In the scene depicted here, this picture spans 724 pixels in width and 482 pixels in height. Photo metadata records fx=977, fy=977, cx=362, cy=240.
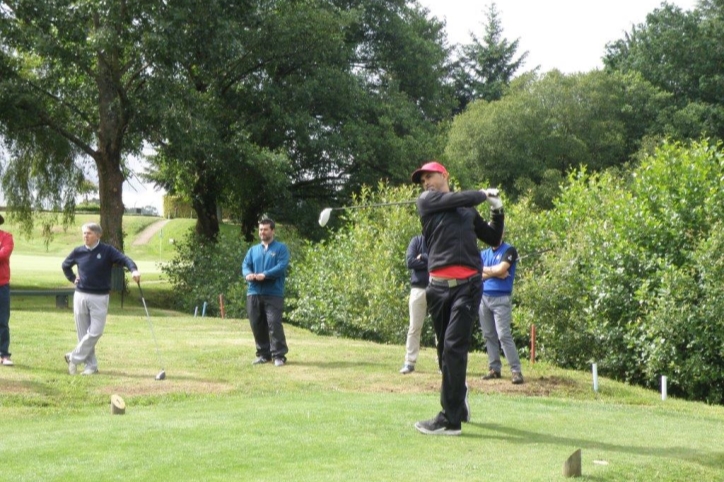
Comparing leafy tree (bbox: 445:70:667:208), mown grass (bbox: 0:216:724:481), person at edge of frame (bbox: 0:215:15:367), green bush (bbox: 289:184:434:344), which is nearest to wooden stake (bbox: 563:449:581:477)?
mown grass (bbox: 0:216:724:481)

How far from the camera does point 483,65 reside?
82.2m

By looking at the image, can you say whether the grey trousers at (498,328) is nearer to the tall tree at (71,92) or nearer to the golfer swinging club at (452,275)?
the golfer swinging club at (452,275)

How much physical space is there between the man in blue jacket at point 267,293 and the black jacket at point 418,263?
210cm

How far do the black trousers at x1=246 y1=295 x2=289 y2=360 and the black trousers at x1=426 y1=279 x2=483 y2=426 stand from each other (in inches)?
257

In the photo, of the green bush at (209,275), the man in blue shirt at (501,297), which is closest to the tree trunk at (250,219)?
the green bush at (209,275)

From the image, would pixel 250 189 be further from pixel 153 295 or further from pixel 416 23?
pixel 416 23

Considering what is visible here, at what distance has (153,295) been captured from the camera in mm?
40750

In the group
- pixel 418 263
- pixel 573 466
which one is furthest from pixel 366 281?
pixel 573 466

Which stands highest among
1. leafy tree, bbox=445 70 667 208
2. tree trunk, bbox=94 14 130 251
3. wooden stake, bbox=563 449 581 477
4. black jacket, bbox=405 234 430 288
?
leafy tree, bbox=445 70 667 208

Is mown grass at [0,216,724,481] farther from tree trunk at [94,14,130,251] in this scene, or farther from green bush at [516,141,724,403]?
tree trunk at [94,14,130,251]

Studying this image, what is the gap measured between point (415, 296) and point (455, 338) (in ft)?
18.5

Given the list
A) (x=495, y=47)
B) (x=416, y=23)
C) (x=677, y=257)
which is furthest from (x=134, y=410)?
(x=495, y=47)

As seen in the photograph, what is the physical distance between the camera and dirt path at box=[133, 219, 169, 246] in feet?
251

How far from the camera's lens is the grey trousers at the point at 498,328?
13.5 metres
